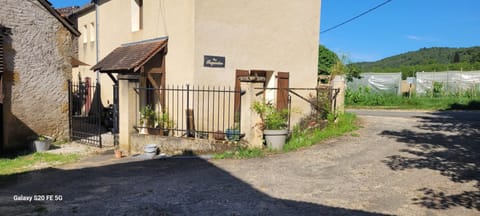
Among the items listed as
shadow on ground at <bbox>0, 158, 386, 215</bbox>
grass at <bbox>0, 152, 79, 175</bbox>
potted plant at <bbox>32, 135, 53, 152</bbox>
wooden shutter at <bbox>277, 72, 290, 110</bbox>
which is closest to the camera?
shadow on ground at <bbox>0, 158, 386, 215</bbox>

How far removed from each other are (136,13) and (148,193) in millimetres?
9020

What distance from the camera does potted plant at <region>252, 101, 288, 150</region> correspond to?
8906 mm

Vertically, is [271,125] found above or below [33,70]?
below

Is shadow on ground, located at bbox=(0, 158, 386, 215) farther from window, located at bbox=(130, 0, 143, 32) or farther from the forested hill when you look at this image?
the forested hill

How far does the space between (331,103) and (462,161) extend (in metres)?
4.79

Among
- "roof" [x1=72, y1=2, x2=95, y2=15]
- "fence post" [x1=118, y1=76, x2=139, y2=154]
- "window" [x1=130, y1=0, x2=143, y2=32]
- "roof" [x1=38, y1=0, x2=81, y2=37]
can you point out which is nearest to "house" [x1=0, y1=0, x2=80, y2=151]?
"roof" [x1=38, y1=0, x2=81, y2=37]

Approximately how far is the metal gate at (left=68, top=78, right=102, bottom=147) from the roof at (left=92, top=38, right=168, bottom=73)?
0.96m

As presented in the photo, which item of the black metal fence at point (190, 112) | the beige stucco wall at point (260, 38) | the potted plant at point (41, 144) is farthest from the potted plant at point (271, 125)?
the potted plant at point (41, 144)

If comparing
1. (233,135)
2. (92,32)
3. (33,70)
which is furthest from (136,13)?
(233,135)

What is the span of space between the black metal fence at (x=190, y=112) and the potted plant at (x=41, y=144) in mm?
2683

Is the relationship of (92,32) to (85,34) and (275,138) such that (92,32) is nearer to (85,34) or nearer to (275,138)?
(85,34)

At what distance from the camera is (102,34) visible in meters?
15.5

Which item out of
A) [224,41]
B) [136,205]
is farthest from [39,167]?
[224,41]

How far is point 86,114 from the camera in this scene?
17.2 m
